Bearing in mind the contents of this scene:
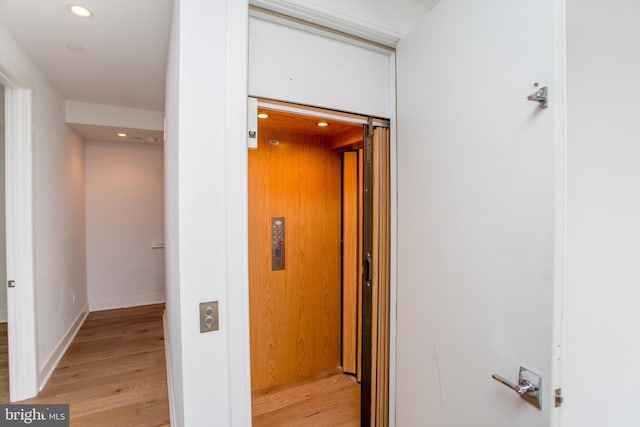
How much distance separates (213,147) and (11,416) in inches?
93.6

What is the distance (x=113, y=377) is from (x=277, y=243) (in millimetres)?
1861

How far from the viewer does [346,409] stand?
204 cm

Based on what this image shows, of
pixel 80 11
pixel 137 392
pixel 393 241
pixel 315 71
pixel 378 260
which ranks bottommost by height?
pixel 137 392

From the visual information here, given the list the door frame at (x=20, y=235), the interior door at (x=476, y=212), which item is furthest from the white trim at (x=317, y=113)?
the door frame at (x=20, y=235)

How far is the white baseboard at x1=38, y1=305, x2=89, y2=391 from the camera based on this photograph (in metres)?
2.29

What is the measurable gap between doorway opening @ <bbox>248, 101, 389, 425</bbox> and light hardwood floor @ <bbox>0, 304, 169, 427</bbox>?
83cm

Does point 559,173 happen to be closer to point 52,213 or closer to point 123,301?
point 52,213

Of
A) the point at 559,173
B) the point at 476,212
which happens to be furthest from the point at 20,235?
the point at 559,173

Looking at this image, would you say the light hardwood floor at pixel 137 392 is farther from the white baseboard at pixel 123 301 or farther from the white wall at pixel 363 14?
the white wall at pixel 363 14

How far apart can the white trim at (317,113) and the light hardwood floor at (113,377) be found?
86.5 inches

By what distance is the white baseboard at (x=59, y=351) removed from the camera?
90.2 inches

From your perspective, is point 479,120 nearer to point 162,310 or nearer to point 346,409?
point 346,409

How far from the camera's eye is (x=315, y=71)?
1316 millimetres

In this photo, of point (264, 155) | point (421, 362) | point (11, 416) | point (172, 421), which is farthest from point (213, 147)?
point (11, 416)
